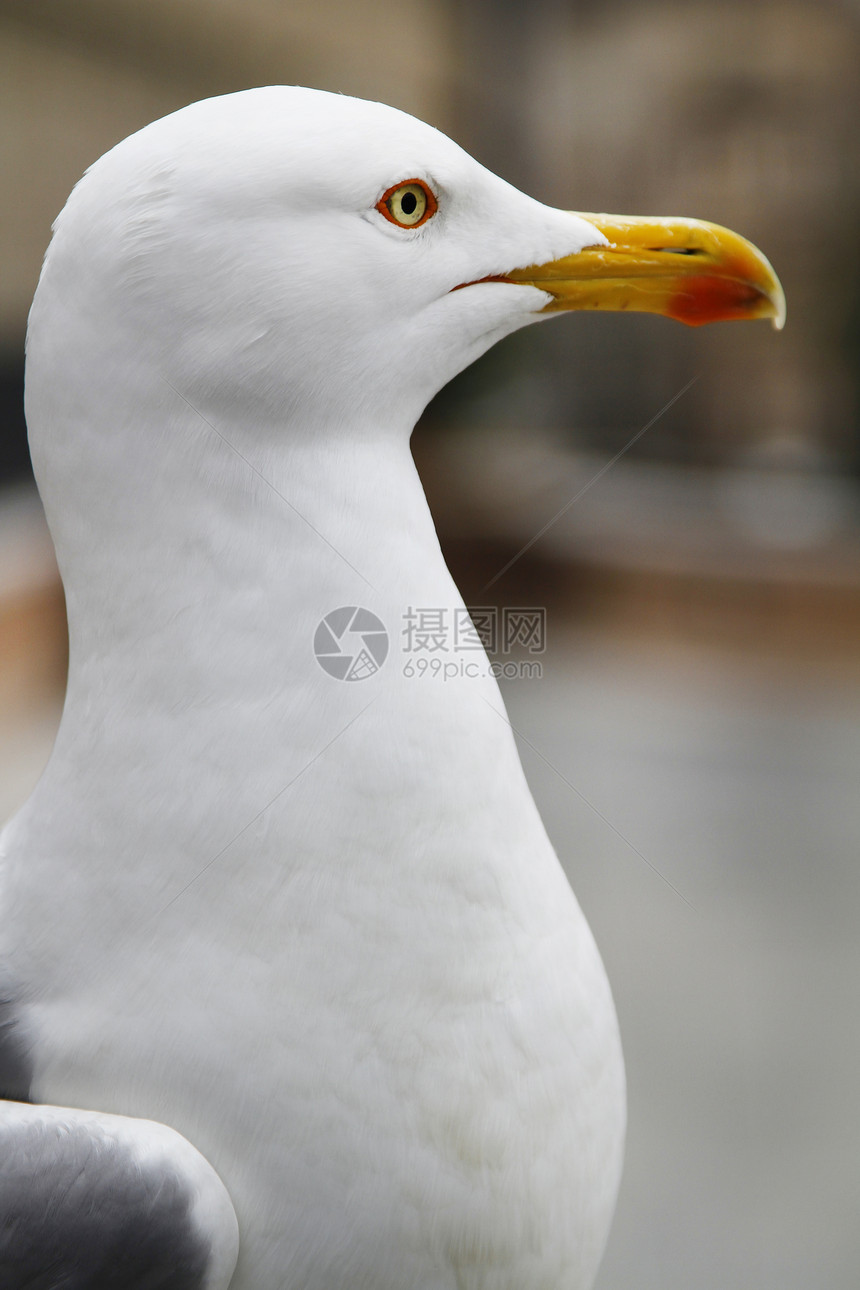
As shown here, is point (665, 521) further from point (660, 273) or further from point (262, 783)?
point (262, 783)

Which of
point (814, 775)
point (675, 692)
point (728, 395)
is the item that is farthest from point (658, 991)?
point (728, 395)

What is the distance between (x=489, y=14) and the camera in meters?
2.33

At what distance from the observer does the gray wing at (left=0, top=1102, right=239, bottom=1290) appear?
0.49 m

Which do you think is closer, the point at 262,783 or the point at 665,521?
the point at 262,783

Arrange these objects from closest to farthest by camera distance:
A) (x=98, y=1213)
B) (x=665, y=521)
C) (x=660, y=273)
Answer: (x=98, y=1213) → (x=660, y=273) → (x=665, y=521)

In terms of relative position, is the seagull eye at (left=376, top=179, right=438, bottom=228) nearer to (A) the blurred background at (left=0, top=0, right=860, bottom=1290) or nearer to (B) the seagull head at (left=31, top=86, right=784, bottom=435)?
(B) the seagull head at (left=31, top=86, right=784, bottom=435)

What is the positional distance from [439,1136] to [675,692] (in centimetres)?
188

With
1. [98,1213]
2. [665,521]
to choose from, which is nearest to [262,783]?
[98,1213]

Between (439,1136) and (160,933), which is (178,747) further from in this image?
(439,1136)

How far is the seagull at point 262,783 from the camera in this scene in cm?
51

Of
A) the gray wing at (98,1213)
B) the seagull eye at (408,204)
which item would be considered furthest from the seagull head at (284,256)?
the gray wing at (98,1213)

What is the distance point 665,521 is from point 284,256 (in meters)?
2.39

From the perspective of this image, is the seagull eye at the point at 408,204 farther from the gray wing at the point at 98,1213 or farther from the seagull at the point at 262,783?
the gray wing at the point at 98,1213

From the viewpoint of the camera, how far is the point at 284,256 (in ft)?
1.69
